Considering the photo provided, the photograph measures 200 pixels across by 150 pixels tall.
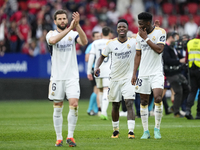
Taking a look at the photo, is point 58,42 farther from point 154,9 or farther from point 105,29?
point 154,9

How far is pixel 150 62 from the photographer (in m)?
9.00

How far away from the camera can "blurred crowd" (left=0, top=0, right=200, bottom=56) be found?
22984mm

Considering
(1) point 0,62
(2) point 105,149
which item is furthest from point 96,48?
(1) point 0,62

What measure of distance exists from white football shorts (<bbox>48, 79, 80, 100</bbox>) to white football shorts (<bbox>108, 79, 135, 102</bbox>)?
1.56m

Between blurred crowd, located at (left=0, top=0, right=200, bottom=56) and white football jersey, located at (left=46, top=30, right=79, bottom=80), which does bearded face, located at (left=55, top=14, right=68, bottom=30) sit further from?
blurred crowd, located at (left=0, top=0, right=200, bottom=56)

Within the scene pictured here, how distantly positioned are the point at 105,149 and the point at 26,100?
16051 millimetres

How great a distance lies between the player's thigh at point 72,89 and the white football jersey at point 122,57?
5.42ft

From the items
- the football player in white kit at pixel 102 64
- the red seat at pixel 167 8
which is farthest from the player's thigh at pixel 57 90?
the red seat at pixel 167 8

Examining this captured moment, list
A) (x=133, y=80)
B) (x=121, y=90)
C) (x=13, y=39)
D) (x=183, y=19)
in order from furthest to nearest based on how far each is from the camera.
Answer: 1. (x=183, y=19)
2. (x=13, y=39)
3. (x=121, y=90)
4. (x=133, y=80)

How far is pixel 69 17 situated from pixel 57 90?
1669cm

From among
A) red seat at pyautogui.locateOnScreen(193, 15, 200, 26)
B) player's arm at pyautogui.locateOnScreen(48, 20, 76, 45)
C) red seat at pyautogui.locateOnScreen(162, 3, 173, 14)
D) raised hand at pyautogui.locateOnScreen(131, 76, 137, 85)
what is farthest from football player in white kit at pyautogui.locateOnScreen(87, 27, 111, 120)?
red seat at pyautogui.locateOnScreen(162, 3, 173, 14)

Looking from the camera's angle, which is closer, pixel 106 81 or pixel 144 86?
pixel 144 86

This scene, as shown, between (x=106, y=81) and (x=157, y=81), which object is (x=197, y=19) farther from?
(x=157, y=81)

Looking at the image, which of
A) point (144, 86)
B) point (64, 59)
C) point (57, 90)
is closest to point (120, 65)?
point (144, 86)
